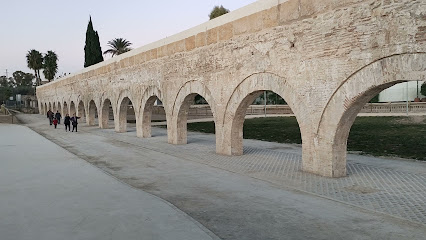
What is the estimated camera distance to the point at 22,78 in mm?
92562

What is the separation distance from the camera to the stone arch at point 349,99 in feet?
19.9

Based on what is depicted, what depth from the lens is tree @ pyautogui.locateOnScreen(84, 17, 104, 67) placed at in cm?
4056

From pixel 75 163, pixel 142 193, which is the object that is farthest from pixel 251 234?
pixel 75 163

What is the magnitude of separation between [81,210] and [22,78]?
100380mm

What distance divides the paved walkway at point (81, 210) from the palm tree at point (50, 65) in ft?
183

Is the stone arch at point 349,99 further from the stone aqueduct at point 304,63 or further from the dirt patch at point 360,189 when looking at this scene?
the dirt patch at point 360,189

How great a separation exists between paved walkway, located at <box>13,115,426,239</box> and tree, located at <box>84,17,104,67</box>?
3190 centimetres

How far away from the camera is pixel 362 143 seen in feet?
43.8

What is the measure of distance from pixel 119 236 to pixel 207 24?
8736mm

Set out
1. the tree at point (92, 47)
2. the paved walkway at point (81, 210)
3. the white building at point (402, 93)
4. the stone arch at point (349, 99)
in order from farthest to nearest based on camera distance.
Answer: the white building at point (402, 93), the tree at point (92, 47), the stone arch at point (349, 99), the paved walkway at point (81, 210)

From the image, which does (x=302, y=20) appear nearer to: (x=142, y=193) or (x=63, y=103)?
(x=142, y=193)

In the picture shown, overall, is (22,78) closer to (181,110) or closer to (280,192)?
(181,110)

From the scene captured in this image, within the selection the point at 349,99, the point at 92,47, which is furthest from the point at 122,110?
the point at 92,47

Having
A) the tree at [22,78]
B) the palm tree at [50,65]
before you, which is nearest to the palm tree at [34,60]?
the palm tree at [50,65]
